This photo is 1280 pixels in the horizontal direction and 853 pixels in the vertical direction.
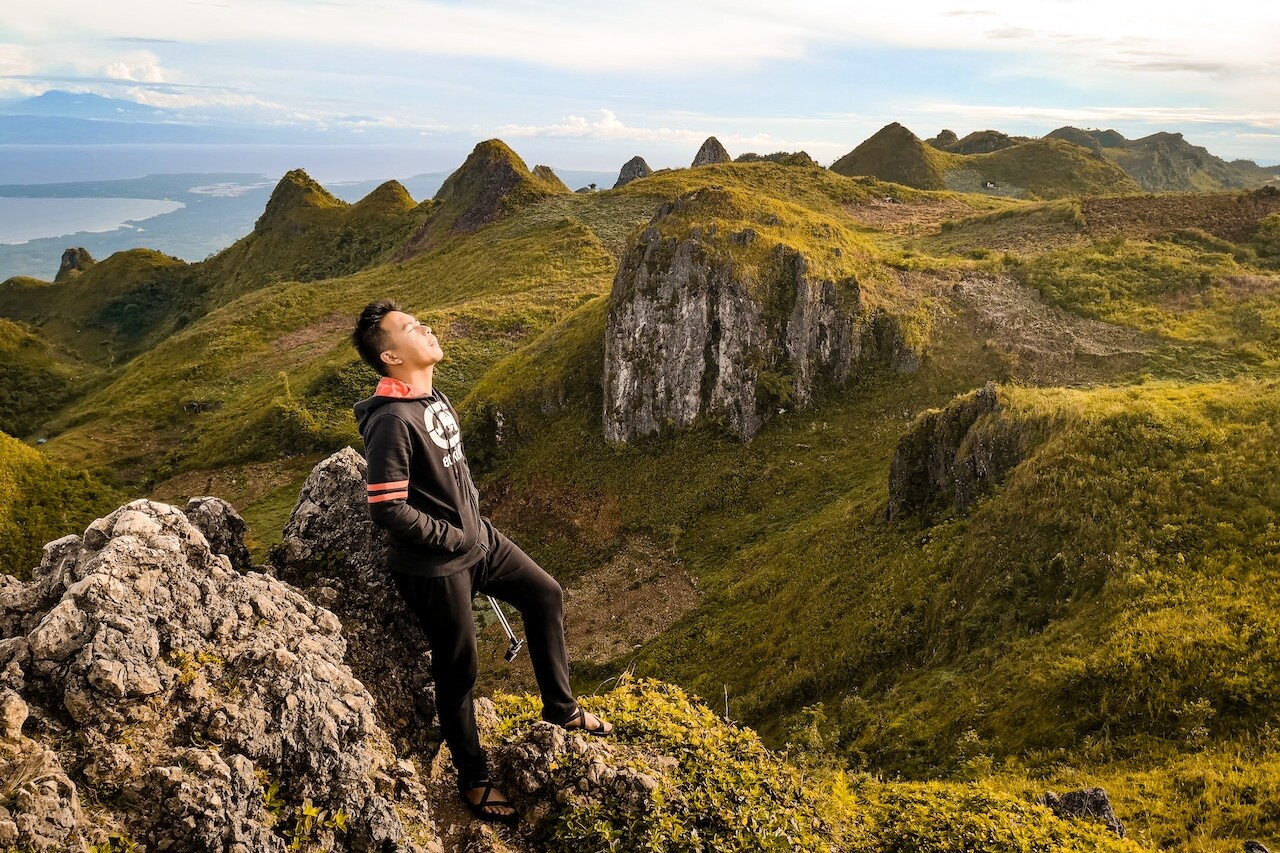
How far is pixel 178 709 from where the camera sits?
513 centimetres

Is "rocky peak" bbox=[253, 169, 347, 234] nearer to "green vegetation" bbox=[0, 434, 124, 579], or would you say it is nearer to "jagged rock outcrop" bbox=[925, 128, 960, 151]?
"green vegetation" bbox=[0, 434, 124, 579]

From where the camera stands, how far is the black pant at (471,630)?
5965 millimetres

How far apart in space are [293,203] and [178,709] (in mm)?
111568

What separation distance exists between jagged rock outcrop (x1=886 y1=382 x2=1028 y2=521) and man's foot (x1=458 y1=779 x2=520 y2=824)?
1703cm

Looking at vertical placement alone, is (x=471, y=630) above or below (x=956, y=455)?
above

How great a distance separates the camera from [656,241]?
36.2 m

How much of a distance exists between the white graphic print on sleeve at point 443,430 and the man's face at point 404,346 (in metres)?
0.42

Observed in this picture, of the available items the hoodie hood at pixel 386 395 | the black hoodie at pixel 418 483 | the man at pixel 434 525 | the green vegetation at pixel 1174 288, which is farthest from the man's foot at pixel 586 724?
the green vegetation at pixel 1174 288

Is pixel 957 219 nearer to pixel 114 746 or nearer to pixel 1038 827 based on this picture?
pixel 1038 827

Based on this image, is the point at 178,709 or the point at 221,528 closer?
the point at 178,709

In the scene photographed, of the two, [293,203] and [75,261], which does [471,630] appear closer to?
[293,203]

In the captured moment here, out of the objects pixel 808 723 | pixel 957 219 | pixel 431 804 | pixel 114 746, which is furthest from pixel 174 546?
pixel 957 219

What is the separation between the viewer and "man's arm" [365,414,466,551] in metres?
5.43

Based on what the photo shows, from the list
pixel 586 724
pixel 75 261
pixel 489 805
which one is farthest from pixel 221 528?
pixel 75 261
